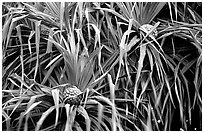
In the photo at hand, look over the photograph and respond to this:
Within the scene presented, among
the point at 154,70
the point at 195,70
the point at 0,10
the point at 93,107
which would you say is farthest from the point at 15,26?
the point at 195,70

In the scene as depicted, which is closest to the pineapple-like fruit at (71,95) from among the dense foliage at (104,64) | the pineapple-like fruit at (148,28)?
the dense foliage at (104,64)

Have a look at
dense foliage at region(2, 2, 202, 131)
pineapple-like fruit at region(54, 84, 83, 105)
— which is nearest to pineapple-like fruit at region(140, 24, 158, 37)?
dense foliage at region(2, 2, 202, 131)

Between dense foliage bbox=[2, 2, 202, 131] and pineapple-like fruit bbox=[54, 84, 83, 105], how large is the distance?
0.05ft

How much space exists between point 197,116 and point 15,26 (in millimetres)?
814

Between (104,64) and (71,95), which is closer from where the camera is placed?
(71,95)

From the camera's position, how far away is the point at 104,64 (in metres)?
1.43

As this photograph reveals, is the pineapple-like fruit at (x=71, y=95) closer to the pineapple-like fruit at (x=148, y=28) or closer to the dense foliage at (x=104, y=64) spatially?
the dense foliage at (x=104, y=64)

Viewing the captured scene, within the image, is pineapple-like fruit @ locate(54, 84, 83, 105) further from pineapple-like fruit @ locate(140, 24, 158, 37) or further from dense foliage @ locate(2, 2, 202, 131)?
pineapple-like fruit @ locate(140, 24, 158, 37)

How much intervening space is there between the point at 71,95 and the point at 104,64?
20 centimetres

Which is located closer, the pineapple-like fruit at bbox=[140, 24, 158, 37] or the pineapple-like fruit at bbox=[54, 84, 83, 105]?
the pineapple-like fruit at bbox=[54, 84, 83, 105]

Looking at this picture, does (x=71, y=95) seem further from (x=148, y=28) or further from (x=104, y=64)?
(x=148, y=28)

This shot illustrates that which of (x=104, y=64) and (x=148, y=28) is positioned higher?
(x=148, y=28)

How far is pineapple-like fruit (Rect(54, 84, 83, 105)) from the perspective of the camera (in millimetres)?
1318

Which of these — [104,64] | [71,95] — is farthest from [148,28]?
[71,95]
